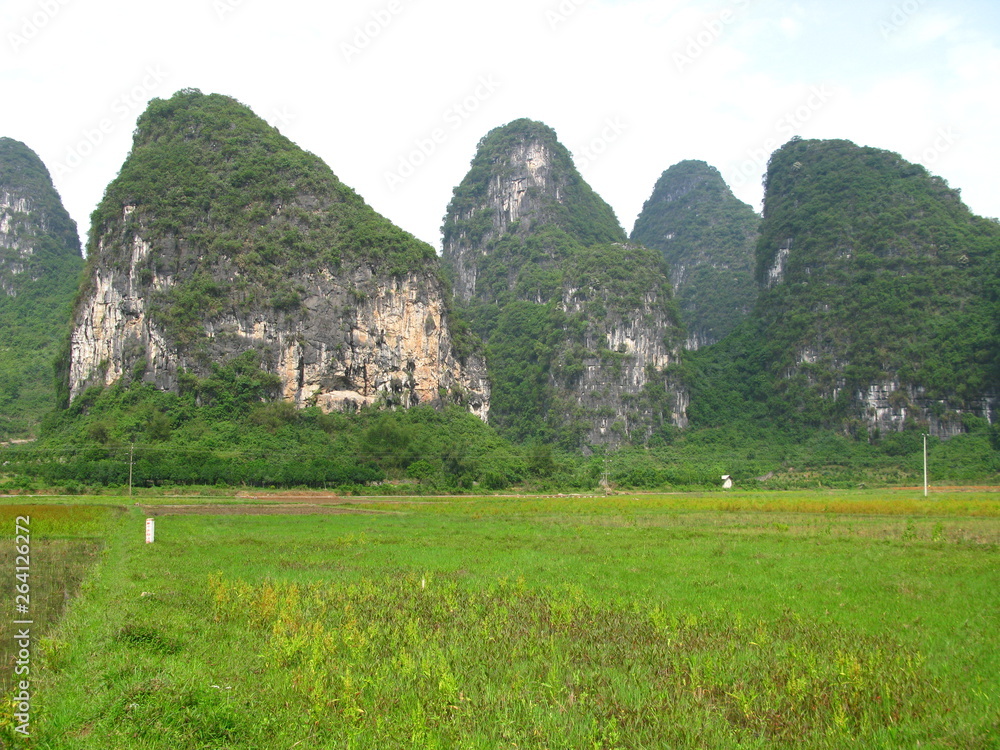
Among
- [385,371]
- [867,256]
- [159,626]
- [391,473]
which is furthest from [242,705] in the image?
[867,256]

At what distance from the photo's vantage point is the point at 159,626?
8938mm

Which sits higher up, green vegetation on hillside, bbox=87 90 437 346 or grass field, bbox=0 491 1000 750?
green vegetation on hillside, bbox=87 90 437 346

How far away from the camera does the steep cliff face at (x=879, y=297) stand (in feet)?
239

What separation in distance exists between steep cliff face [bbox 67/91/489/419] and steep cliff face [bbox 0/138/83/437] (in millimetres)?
17954

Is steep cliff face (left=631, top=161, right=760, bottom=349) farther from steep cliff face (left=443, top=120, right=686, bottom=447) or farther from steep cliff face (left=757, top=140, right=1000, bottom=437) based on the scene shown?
steep cliff face (left=443, top=120, right=686, bottom=447)

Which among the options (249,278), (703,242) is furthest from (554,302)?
(703,242)

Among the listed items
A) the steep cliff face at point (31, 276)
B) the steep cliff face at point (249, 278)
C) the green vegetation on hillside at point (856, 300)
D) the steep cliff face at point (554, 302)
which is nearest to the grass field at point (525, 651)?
the steep cliff face at point (249, 278)

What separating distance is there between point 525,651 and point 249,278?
56.3m

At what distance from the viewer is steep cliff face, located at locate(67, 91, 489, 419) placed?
58625 millimetres

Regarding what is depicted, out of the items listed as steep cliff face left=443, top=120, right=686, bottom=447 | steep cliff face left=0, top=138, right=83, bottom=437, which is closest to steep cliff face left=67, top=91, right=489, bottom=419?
steep cliff face left=0, top=138, right=83, bottom=437

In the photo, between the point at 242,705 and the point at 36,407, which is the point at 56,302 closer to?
the point at 36,407

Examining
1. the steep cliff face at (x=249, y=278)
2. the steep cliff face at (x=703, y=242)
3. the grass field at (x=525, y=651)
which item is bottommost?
the grass field at (x=525, y=651)

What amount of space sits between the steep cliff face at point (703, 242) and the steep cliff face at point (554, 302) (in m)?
20.3

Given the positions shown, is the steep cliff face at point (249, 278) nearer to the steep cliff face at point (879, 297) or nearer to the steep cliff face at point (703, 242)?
the steep cliff face at point (879, 297)
